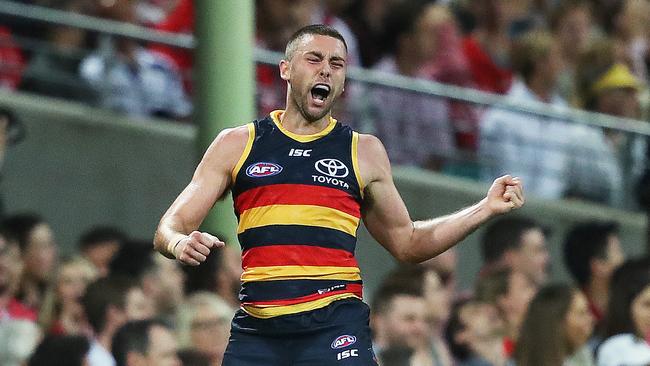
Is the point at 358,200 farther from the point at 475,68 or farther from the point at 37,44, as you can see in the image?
the point at 475,68

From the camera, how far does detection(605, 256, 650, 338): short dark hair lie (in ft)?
32.2

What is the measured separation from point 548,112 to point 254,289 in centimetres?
675

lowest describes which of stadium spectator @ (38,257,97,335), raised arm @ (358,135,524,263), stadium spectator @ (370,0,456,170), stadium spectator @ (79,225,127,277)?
raised arm @ (358,135,524,263)

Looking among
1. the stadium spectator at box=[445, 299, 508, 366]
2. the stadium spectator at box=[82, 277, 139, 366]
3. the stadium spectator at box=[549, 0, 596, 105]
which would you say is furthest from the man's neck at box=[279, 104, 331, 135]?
the stadium spectator at box=[549, 0, 596, 105]

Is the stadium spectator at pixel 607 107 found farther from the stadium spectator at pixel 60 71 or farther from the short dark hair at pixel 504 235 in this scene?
the stadium spectator at pixel 60 71

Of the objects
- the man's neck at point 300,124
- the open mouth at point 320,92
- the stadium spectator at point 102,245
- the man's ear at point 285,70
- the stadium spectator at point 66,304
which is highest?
the stadium spectator at point 102,245

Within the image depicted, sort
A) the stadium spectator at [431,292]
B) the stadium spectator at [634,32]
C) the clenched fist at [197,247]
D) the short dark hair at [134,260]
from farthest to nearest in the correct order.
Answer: the stadium spectator at [634,32]
the short dark hair at [134,260]
the stadium spectator at [431,292]
the clenched fist at [197,247]

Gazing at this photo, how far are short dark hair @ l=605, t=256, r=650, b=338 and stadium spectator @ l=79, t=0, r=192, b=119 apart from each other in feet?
13.7

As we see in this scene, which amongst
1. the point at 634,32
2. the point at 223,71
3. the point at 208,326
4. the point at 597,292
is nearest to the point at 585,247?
the point at 597,292

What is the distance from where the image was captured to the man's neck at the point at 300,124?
6672 millimetres

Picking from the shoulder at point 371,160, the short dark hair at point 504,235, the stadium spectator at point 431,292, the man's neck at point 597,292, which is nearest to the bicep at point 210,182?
the shoulder at point 371,160

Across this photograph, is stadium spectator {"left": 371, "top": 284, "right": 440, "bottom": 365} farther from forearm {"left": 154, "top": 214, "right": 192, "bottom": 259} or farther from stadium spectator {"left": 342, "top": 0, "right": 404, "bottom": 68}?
stadium spectator {"left": 342, "top": 0, "right": 404, "bottom": 68}

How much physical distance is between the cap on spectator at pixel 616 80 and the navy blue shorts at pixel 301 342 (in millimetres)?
7291

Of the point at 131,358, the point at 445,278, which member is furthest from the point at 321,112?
the point at 445,278
